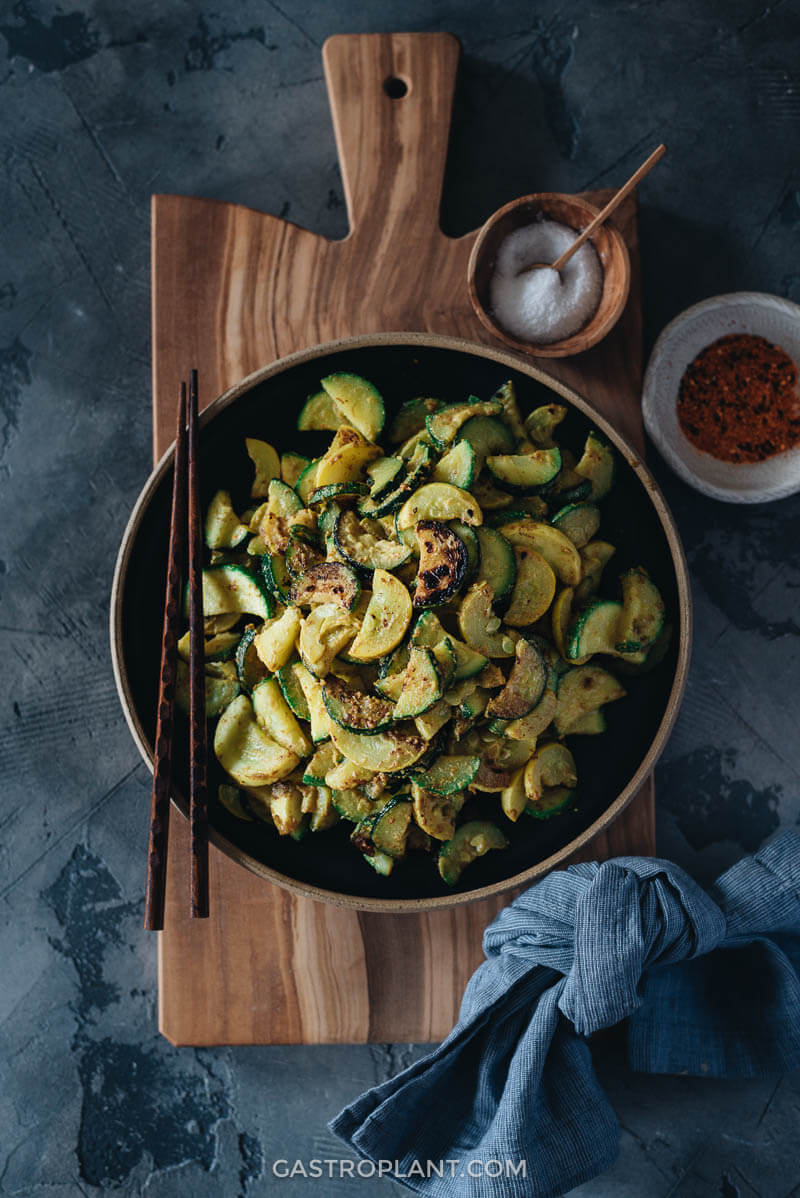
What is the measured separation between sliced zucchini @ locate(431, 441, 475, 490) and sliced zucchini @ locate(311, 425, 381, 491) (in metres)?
0.15

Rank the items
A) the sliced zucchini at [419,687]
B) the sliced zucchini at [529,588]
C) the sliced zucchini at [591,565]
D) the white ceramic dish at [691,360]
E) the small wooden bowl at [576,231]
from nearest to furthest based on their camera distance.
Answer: the sliced zucchini at [419,687]
the sliced zucchini at [529,588]
the sliced zucchini at [591,565]
the small wooden bowl at [576,231]
the white ceramic dish at [691,360]

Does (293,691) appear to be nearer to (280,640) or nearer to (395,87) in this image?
(280,640)

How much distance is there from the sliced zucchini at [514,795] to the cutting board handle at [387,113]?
1261 millimetres

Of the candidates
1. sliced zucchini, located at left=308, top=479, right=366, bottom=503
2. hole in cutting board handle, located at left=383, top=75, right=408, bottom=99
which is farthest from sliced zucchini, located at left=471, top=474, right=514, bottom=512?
hole in cutting board handle, located at left=383, top=75, right=408, bottom=99

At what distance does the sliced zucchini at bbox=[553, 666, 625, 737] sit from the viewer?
67.7 inches

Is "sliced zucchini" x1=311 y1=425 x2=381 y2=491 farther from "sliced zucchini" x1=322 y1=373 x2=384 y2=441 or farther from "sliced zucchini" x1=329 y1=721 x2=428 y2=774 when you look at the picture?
"sliced zucchini" x1=329 y1=721 x2=428 y2=774

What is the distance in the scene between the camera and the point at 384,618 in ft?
5.22

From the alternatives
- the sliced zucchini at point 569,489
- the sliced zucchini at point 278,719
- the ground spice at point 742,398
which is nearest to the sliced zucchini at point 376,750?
the sliced zucchini at point 278,719

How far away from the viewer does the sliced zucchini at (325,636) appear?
63.0 inches

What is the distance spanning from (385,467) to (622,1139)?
165cm

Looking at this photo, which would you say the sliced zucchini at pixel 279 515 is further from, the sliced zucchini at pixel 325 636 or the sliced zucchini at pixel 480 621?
the sliced zucchini at pixel 480 621

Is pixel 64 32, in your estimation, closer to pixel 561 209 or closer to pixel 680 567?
pixel 561 209

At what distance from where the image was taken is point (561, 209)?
6.27ft

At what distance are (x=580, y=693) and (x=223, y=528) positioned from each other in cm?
78
